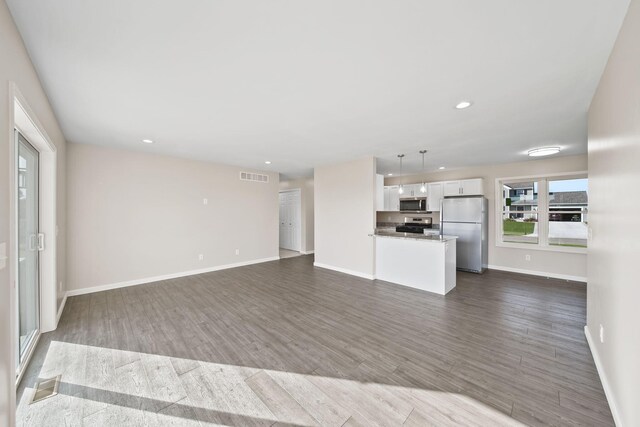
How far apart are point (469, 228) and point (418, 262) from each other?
218 centimetres

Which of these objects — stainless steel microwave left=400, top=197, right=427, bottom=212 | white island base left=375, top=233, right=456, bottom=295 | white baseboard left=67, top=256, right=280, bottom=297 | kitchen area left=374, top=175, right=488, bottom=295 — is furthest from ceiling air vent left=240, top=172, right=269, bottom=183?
stainless steel microwave left=400, top=197, right=427, bottom=212

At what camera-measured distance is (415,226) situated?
22.4ft

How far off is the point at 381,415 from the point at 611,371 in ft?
5.60

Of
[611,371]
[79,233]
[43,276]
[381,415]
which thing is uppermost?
[79,233]

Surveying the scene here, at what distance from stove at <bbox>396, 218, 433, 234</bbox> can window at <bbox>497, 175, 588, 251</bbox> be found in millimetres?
1705

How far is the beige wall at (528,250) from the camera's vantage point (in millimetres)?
4840

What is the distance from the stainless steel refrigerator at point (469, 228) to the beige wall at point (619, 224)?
3262mm

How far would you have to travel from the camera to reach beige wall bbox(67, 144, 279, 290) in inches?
160

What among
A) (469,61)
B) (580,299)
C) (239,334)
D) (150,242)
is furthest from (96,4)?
(580,299)

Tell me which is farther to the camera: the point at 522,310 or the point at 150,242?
the point at 150,242

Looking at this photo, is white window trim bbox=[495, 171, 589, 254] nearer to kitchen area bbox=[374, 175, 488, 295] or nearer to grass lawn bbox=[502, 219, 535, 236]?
grass lawn bbox=[502, 219, 535, 236]

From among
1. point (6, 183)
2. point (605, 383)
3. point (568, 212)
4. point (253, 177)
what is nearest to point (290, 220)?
point (253, 177)

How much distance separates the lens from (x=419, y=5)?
1332 millimetres

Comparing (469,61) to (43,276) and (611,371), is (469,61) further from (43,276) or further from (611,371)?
(43,276)
